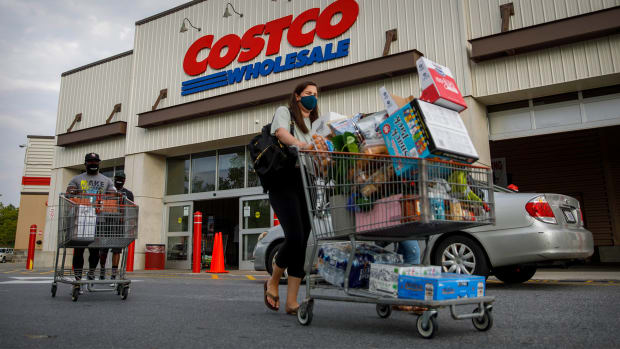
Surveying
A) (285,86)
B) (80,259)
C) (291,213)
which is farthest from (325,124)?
(285,86)

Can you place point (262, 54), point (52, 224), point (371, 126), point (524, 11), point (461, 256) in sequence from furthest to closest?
1. point (52, 224)
2. point (262, 54)
3. point (524, 11)
4. point (461, 256)
5. point (371, 126)

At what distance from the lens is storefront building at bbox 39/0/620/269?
30.5 ft

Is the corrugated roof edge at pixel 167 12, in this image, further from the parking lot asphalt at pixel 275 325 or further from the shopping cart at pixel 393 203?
the shopping cart at pixel 393 203

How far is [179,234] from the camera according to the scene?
49.3 feet

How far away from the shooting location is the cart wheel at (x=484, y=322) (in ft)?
9.70

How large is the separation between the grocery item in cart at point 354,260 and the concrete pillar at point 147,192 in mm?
12077

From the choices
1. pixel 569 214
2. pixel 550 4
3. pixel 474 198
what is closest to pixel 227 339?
pixel 474 198

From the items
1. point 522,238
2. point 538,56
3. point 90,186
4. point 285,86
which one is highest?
point 285,86

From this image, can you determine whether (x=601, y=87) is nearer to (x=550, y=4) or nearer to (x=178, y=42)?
(x=550, y=4)

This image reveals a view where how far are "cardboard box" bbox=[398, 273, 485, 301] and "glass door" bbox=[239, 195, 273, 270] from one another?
10.3 meters

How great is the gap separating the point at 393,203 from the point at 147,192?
13.3 metres

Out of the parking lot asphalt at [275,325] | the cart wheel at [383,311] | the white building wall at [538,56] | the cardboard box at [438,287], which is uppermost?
the white building wall at [538,56]

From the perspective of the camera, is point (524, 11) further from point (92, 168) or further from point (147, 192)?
point (147, 192)

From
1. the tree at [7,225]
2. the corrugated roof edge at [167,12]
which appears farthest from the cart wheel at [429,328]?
the tree at [7,225]
